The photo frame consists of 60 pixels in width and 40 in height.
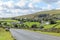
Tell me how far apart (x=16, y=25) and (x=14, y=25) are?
158cm

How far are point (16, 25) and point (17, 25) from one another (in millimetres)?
1820

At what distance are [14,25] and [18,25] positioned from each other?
431 cm

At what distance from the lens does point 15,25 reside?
18212 centimetres

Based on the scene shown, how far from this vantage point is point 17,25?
180 metres

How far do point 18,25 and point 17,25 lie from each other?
3.82 ft

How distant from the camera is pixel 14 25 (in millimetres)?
182000

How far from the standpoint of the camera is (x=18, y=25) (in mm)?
179000

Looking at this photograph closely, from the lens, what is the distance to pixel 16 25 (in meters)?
182

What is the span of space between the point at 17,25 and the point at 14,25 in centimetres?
315
